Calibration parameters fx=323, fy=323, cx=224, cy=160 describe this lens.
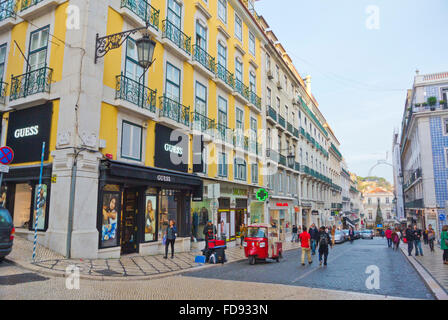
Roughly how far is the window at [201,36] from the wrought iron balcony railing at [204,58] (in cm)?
39

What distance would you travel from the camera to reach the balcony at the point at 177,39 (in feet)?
53.3

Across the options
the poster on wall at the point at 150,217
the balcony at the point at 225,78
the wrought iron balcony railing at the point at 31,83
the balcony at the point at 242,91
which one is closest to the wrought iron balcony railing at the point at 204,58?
the balcony at the point at 225,78

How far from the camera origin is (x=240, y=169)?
23969 millimetres

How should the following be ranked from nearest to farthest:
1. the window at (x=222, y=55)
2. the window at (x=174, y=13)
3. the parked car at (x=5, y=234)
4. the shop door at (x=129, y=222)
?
the parked car at (x=5, y=234) < the shop door at (x=129, y=222) < the window at (x=174, y=13) < the window at (x=222, y=55)

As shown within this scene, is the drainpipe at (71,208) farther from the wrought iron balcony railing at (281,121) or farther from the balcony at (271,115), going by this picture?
the wrought iron balcony railing at (281,121)

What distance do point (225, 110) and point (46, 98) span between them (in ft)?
39.9

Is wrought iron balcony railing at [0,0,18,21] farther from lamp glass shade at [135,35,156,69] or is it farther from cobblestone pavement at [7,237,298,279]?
cobblestone pavement at [7,237,298,279]

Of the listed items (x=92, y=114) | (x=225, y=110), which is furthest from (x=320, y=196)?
(x=92, y=114)

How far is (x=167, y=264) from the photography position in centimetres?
1216

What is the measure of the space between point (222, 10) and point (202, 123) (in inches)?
375

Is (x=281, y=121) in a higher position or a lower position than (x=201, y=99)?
higher

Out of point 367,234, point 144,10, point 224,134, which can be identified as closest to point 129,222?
point 224,134

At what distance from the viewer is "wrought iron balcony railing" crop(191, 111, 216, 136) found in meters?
18.3

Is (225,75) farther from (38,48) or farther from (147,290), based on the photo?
(147,290)
